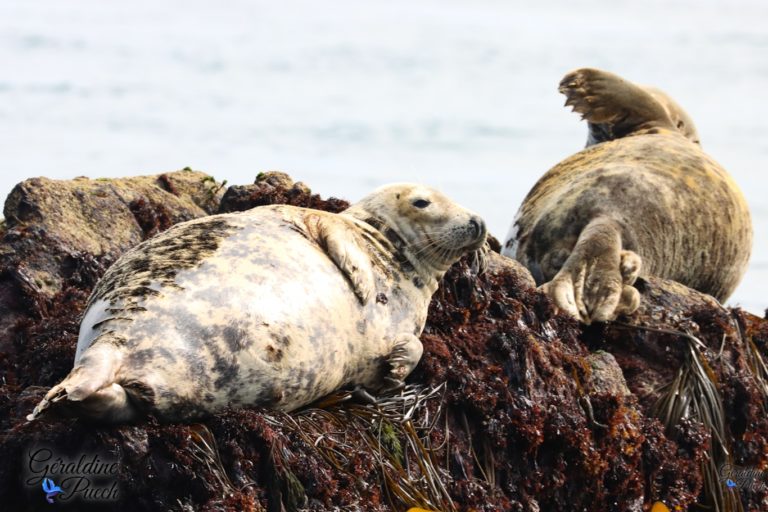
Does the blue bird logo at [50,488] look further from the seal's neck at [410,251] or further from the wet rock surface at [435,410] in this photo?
the seal's neck at [410,251]

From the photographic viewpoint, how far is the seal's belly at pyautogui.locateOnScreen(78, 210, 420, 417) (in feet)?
18.4

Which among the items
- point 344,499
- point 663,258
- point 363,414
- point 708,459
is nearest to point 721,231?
point 663,258

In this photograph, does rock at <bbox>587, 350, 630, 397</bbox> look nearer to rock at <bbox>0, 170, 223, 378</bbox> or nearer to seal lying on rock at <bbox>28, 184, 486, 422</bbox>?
seal lying on rock at <bbox>28, 184, 486, 422</bbox>

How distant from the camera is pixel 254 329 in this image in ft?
19.3

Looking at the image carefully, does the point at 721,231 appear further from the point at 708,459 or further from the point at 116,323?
the point at 116,323

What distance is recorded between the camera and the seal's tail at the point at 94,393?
201 inches

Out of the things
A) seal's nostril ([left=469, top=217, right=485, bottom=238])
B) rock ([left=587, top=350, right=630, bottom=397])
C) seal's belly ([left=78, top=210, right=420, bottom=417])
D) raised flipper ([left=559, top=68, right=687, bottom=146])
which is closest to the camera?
seal's belly ([left=78, top=210, right=420, bottom=417])

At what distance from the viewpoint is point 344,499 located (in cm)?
582

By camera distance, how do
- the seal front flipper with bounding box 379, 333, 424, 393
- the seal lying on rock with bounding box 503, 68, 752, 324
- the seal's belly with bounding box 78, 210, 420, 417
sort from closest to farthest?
the seal's belly with bounding box 78, 210, 420, 417
the seal front flipper with bounding box 379, 333, 424, 393
the seal lying on rock with bounding box 503, 68, 752, 324

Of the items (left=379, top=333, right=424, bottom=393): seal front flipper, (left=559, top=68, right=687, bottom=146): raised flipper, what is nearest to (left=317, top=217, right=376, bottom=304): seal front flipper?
(left=379, top=333, right=424, bottom=393): seal front flipper

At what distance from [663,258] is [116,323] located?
6118mm

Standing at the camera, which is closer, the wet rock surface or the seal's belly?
the wet rock surface

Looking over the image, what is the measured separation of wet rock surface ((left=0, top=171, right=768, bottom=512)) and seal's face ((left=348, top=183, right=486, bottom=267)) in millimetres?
498

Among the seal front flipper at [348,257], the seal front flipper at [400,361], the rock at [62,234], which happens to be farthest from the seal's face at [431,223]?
the rock at [62,234]
